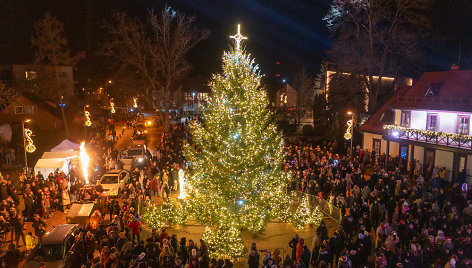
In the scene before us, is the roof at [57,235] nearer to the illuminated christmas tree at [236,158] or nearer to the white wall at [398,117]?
the illuminated christmas tree at [236,158]

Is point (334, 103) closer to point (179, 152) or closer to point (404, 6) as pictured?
point (404, 6)

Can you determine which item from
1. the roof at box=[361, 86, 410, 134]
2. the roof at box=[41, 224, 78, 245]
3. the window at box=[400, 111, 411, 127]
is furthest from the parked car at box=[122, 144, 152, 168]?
the window at box=[400, 111, 411, 127]

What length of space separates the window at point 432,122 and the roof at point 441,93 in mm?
709

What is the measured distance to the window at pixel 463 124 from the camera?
23766 mm

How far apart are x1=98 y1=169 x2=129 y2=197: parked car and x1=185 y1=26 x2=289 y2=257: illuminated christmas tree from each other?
22.7ft

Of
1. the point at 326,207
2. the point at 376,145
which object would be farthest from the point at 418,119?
the point at 326,207

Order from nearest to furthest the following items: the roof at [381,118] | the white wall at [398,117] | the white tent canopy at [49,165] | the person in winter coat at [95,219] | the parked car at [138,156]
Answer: the person in winter coat at [95,219]
the white tent canopy at [49,165]
the parked car at [138,156]
the white wall at [398,117]
the roof at [381,118]

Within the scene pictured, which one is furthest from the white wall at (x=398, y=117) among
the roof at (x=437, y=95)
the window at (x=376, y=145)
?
the window at (x=376, y=145)

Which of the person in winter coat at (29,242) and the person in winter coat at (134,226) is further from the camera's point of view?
the person in winter coat at (134,226)

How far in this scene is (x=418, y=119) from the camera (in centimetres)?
2755

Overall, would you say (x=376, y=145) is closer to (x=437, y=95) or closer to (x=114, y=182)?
(x=437, y=95)

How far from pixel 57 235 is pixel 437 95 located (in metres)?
27.4

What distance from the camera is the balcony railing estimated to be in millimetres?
22462

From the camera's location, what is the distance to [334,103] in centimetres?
3978
